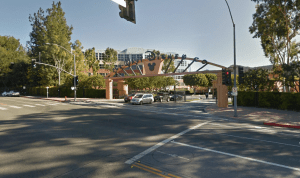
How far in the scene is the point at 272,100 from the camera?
20.4 m

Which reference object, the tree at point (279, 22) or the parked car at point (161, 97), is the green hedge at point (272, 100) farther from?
the parked car at point (161, 97)

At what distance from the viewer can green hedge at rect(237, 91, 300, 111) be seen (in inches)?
728

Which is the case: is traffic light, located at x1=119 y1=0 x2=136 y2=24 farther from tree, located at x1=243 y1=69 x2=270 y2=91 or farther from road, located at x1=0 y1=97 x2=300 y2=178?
tree, located at x1=243 y1=69 x2=270 y2=91

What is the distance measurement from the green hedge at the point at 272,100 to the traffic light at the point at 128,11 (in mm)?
19569

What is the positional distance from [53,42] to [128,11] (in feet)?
152

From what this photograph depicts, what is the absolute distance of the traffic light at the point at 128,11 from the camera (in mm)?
4105

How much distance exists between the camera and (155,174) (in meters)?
5.20

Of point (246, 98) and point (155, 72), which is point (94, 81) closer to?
point (155, 72)

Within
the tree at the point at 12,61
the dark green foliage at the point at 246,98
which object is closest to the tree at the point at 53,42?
the tree at the point at 12,61

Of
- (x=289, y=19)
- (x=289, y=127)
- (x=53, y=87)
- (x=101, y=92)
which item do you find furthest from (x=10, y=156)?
(x=53, y=87)

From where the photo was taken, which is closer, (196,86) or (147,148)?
(147,148)

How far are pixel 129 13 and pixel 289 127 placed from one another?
12372mm

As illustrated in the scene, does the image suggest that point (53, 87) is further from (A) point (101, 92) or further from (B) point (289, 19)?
(B) point (289, 19)

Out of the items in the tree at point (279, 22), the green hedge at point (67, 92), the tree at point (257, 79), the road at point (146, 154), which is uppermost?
the tree at point (279, 22)
